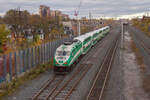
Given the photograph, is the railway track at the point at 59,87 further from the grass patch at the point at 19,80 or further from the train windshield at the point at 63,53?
the train windshield at the point at 63,53

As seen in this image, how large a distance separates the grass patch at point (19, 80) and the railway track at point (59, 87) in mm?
2286

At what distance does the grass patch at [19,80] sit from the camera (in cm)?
1493

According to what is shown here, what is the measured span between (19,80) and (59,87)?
4342 millimetres

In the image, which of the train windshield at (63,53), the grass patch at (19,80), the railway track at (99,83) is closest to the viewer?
the railway track at (99,83)

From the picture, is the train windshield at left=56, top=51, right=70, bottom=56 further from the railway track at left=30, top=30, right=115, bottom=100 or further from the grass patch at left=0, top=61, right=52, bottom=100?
the grass patch at left=0, top=61, right=52, bottom=100

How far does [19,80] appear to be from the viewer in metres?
17.6

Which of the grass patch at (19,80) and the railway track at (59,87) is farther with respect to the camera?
the grass patch at (19,80)

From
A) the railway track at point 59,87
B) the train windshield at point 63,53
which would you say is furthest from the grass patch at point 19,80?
the train windshield at point 63,53

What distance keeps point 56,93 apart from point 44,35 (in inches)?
1449

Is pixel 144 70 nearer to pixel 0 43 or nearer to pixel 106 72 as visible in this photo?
pixel 106 72

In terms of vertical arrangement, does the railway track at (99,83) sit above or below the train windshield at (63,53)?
below

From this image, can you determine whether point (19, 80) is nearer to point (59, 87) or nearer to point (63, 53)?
point (59, 87)


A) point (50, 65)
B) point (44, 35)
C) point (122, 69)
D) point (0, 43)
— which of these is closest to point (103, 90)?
point (122, 69)

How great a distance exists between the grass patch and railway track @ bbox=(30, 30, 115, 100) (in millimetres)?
2286
